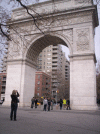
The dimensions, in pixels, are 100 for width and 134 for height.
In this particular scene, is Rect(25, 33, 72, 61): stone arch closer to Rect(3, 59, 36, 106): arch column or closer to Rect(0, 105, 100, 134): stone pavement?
Rect(3, 59, 36, 106): arch column

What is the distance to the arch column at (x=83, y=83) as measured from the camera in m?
18.0

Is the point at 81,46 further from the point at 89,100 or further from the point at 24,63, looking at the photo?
the point at 24,63

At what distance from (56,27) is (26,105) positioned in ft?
39.2

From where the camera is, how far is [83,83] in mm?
18719

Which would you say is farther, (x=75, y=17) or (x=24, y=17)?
(x=24, y=17)

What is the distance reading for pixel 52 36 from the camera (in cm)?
2212

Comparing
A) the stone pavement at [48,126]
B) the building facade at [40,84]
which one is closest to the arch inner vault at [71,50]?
the stone pavement at [48,126]

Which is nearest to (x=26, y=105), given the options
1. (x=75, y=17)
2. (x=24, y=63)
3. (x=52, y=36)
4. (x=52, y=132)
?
(x=24, y=63)

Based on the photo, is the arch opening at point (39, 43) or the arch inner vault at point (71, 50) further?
the arch opening at point (39, 43)

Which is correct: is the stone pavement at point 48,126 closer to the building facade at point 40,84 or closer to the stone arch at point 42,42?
the stone arch at point 42,42

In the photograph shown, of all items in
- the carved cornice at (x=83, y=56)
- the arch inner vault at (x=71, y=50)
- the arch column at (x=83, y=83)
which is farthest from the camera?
the carved cornice at (x=83, y=56)

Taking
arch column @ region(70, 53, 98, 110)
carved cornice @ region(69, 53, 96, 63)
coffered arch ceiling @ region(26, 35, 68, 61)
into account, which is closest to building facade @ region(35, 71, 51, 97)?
coffered arch ceiling @ region(26, 35, 68, 61)

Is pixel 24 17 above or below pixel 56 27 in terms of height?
above

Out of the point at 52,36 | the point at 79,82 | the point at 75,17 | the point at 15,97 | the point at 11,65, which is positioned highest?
the point at 75,17
